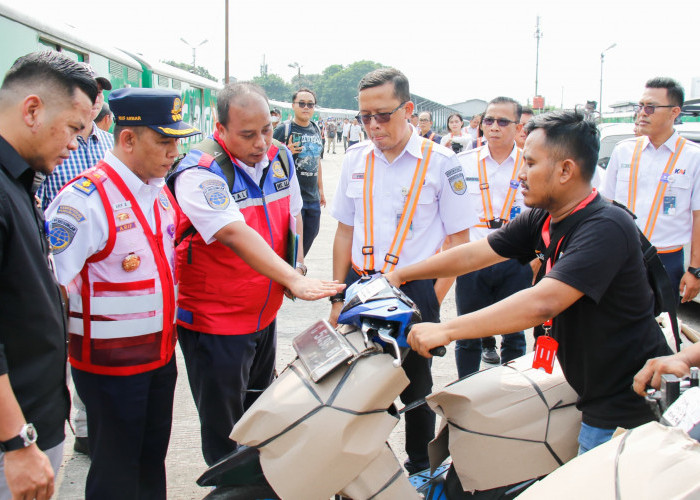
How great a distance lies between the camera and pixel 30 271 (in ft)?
5.24

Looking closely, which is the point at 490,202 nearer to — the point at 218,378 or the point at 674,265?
the point at 674,265

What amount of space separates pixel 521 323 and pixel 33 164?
5.01ft

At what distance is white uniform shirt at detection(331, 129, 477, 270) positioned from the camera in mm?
3023

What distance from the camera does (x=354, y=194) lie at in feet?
10.4

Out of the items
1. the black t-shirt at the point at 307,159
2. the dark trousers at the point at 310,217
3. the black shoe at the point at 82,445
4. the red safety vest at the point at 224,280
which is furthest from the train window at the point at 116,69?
the red safety vest at the point at 224,280

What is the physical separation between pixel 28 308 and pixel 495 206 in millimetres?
3397

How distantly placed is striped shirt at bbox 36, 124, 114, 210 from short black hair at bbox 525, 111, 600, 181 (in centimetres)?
295

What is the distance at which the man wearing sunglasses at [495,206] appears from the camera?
3955 mm

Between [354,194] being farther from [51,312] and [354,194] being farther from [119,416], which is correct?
[51,312]

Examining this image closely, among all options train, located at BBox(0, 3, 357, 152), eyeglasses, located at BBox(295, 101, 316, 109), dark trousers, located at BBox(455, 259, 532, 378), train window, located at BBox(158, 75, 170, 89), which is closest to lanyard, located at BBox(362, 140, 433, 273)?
dark trousers, located at BBox(455, 259, 532, 378)

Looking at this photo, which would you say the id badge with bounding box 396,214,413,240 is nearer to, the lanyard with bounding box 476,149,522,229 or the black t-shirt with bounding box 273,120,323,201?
the lanyard with bounding box 476,149,522,229

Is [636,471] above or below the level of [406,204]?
below

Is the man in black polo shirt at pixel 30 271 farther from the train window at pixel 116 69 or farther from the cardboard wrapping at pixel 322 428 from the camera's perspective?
the train window at pixel 116 69

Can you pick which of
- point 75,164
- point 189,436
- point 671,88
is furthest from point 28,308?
point 671,88
